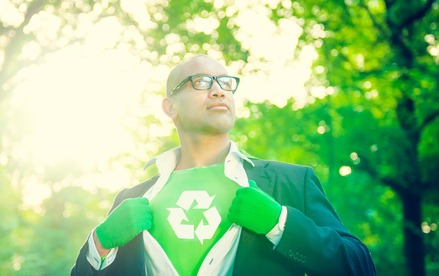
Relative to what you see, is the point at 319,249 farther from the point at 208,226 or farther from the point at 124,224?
the point at 124,224

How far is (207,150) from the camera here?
297cm

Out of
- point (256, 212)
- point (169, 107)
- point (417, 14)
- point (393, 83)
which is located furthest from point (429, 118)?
point (256, 212)

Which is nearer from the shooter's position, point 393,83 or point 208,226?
point 208,226

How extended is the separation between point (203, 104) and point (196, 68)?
26 centimetres

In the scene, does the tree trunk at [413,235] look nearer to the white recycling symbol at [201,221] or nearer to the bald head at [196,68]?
the bald head at [196,68]

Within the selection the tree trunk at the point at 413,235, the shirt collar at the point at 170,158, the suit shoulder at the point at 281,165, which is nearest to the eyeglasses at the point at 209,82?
the shirt collar at the point at 170,158

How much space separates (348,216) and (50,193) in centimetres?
1579

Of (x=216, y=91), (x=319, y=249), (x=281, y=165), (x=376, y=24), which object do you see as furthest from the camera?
(x=376, y=24)

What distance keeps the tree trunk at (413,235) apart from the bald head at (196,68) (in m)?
11.7

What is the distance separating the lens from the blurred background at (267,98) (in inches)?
419

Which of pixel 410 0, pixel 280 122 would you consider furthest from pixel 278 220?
pixel 280 122

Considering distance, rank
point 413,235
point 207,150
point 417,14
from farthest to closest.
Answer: point 413,235
point 417,14
point 207,150

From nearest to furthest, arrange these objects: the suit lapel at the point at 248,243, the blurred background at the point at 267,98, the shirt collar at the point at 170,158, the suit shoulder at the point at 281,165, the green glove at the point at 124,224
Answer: the suit lapel at the point at 248,243 < the green glove at the point at 124,224 < the suit shoulder at the point at 281,165 < the shirt collar at the point at 170,158 < the blurred background at the point at 267,98

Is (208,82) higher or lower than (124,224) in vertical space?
higher
